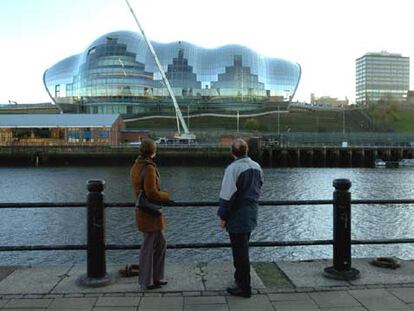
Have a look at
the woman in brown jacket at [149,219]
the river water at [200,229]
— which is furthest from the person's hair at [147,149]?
the river water at [200,229]

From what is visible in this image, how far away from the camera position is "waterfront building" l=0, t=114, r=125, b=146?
83.2 metres

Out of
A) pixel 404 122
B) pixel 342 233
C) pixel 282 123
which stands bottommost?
pixel 342 233

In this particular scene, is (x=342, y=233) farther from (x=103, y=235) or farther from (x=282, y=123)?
(x=282, y=123)

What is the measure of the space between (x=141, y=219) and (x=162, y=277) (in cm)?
83

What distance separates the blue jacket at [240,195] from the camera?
18.5ft

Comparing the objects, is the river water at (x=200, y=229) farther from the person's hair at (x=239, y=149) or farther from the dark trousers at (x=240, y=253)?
the person's hair at (x=239, y=149)

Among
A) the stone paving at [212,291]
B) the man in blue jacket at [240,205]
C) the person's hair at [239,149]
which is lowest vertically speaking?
the stone paving at [212,291]

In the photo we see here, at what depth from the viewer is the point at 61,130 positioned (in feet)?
277

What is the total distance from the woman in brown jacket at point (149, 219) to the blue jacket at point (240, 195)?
69 cm

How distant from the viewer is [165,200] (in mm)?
5777

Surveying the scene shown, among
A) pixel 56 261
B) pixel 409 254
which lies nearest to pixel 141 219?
pixel 56 261

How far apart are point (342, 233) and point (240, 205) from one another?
60.1 inches

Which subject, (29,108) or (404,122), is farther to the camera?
(29,108)

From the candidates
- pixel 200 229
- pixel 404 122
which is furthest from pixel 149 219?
pixel 404 122
